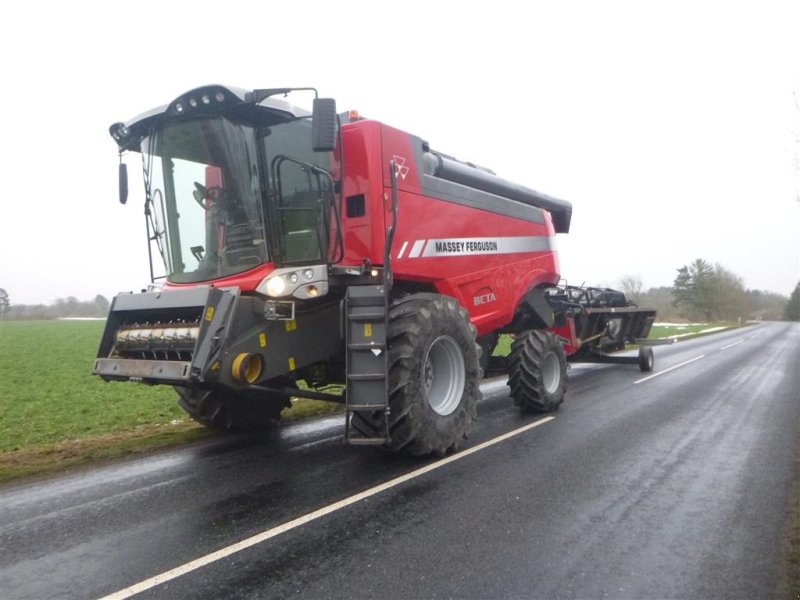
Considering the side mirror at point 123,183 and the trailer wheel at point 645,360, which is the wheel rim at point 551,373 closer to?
the trailer wheel at point 645,360

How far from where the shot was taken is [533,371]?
7820 mm

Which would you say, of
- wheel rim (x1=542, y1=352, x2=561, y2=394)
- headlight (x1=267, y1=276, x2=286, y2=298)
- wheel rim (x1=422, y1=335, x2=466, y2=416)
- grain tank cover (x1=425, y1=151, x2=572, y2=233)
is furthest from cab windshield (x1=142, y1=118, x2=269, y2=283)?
wheel rim (x1=542, y1=352, x2=561, y2=394)

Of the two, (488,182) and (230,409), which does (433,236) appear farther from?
(230,409)

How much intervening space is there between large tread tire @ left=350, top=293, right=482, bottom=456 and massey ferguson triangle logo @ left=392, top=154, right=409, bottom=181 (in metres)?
1.36

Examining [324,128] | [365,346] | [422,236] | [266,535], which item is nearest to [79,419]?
[365,346]

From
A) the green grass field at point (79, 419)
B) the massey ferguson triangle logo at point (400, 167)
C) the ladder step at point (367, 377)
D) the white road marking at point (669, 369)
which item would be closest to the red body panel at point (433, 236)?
the massey ferguson triangle logo at point (400, 167)

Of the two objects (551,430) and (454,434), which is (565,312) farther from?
(454,434)

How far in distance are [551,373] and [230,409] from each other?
15.5ft

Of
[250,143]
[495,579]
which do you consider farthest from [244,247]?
[495,579]

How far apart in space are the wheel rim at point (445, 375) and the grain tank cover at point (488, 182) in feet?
7.01

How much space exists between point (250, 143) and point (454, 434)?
11.6 feet

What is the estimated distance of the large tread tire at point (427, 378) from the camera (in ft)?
17.0

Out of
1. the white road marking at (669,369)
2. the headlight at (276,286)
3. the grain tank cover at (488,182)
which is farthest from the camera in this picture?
the white road marking at (669,369)

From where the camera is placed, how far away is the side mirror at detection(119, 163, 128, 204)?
5953mm
